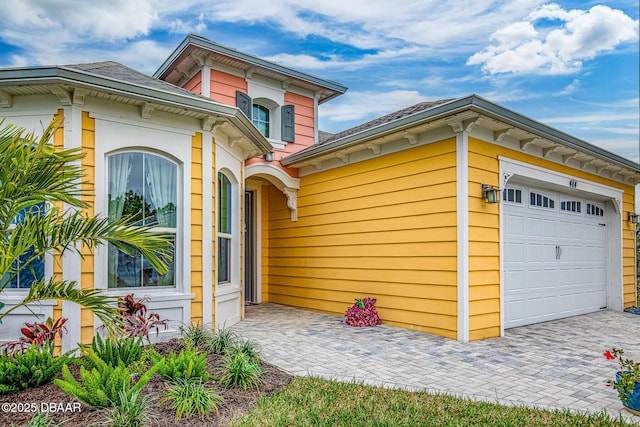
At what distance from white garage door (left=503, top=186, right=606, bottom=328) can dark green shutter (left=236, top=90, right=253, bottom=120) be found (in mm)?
5031

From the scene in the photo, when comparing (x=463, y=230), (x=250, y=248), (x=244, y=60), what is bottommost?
(x=250, y=248)

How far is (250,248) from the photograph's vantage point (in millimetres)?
9680

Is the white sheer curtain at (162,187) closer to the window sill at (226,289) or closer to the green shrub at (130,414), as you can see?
the window sill at (226,289)

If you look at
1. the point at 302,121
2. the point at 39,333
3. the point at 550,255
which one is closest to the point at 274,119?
the point at 302,121

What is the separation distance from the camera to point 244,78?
335 inches

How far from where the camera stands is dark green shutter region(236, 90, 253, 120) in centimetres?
821

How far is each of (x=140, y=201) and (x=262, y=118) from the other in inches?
173

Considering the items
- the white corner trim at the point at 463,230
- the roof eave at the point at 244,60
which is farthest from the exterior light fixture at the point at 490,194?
the roof eave at the point at 244,60

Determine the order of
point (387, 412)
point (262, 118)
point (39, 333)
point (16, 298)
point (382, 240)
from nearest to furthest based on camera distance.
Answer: point (387, 412)
point (39, 333)
point (16, 298)
point (382, 240)
point (262, 118)

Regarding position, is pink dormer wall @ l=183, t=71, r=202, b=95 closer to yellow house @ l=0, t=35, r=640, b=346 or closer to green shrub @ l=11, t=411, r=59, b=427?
yellow house @ l=0, t=35, r=640, b=346

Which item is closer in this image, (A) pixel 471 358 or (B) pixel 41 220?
(B) pixel 41 220

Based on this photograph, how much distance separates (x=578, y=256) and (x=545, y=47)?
481cm

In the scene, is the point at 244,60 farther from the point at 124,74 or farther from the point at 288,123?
the point at 124,74

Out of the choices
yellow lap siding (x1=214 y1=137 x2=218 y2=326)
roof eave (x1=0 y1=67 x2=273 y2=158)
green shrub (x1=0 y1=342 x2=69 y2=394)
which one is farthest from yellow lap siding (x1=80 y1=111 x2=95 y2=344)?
yellow lap siding (x1=214 y1=137 x2=218 y2=326)
